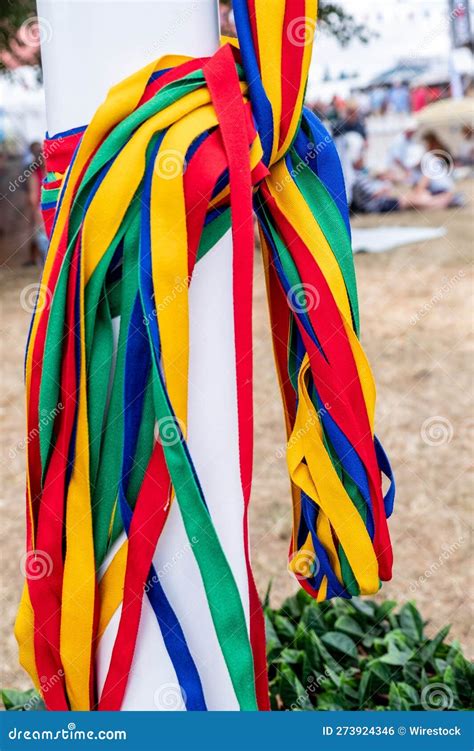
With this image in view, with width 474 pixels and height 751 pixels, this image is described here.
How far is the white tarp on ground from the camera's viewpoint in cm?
988

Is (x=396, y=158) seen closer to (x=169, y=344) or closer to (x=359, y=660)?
(x=359, y=660)

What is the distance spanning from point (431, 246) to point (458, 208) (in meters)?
2.37

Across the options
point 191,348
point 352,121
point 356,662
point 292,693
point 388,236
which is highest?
point 191,348

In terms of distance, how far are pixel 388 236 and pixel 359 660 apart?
8.34 metres

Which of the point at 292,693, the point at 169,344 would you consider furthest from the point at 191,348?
the point at 292,693

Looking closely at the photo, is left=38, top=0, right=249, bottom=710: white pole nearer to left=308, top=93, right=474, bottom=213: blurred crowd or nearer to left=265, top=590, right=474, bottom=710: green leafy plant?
left=265, top=590, right=474, bottom=710: green leafy plant

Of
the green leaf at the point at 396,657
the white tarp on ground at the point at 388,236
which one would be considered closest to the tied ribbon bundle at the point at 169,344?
the green leaf at the point at 396,657

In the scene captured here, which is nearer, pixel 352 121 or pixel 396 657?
pixel 396 657

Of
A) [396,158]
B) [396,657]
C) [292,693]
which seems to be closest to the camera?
[292,693]

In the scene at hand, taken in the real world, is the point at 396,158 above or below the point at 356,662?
above

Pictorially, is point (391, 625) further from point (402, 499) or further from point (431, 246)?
point (431, 246)

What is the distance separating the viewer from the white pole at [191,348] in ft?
4.17

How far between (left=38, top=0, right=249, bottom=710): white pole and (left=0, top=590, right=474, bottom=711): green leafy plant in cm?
89

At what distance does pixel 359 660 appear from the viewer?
2459 millimetres
